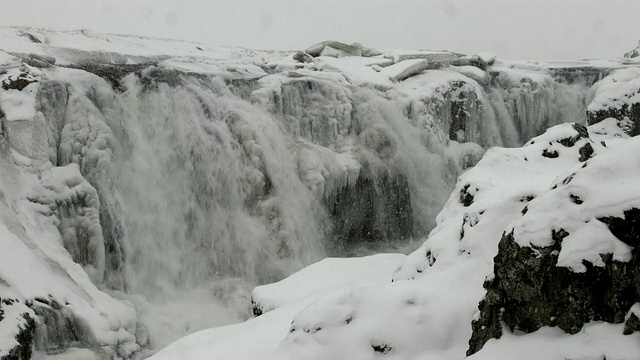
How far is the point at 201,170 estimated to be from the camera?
1036 centimetres

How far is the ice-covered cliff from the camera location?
25.3ft

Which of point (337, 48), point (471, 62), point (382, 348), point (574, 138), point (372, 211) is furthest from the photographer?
point (337, 48)

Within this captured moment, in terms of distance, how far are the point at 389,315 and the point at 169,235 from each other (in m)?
6.57

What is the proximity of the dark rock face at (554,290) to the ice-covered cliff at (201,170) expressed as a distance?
483cm

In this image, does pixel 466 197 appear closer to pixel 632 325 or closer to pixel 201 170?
pixel 632 325

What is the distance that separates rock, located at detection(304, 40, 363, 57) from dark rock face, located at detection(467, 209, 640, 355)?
13.6m

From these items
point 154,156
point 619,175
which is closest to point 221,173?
point 154,156

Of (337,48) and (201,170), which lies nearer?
(201,170)

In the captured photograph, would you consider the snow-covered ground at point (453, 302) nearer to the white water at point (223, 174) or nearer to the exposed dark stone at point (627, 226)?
the exposed dark stone at point (627, 226)

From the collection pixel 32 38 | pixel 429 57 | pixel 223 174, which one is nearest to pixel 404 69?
pixel 429 57

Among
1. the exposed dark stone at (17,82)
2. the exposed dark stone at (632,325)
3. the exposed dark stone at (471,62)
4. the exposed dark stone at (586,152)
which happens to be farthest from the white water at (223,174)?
the exposed dark stone at (632,325)

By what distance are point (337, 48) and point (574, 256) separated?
14.3 metres

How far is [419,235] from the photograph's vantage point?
12977 millimetres

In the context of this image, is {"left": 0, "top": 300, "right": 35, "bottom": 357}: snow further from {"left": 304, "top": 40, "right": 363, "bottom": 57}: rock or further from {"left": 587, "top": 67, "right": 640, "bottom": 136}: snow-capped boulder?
{"left": 304, "top": 40, "right": 363, "bottom": 57}: rock
